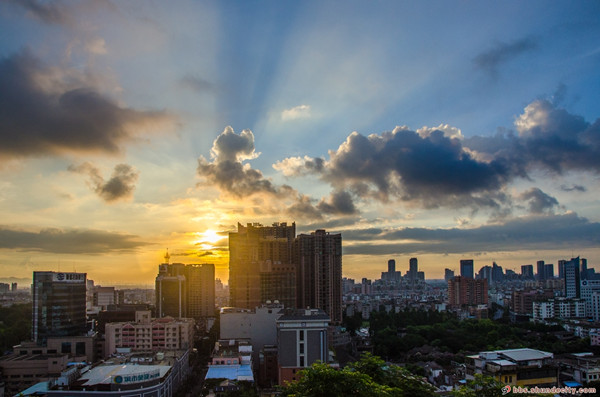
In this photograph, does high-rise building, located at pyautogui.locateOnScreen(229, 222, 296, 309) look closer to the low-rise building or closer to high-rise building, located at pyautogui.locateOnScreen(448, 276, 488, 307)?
the low-rise building

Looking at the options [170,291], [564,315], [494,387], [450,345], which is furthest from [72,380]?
[564,315]

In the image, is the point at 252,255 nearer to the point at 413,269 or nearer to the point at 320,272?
the point at 320,272

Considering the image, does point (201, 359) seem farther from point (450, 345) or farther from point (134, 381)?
point (450, 345)

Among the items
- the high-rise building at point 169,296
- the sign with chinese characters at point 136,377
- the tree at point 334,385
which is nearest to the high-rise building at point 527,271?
the high-rise building at point 169,296

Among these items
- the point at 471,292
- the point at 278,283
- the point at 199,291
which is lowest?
the point at 471,292

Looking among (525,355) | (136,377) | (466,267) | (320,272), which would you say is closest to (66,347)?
(136,377)
